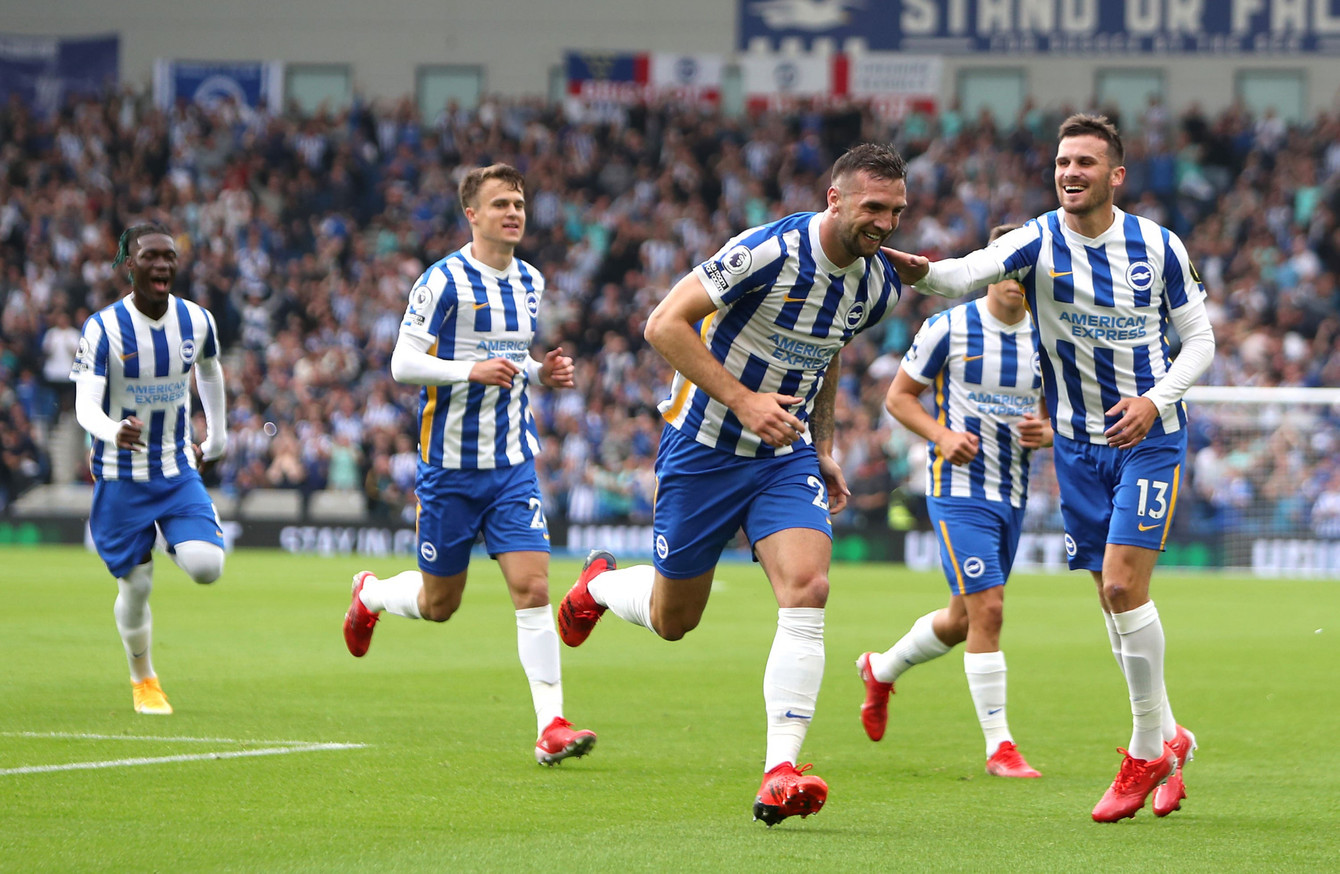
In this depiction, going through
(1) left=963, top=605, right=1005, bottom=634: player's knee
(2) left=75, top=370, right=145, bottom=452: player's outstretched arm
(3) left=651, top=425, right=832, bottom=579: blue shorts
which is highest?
(2) left=75, top=370, right=145, bottom=452: player's outstretched arm

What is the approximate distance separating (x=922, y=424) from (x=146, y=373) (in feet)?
13.0

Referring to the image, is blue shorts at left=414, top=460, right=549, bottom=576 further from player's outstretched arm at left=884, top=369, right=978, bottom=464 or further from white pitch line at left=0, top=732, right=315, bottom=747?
player's outstretched arm at left=884, top=369, right=978, bottom=464

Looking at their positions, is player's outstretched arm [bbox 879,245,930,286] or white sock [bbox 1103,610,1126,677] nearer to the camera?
player's outstretched arm [bbox 879,245,930,286]

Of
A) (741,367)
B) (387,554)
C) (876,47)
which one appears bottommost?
(387,554)

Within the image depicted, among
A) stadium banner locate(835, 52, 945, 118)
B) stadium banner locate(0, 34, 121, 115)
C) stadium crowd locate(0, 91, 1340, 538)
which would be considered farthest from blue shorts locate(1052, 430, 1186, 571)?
stadium banner locate(0, 34, 121, 115)

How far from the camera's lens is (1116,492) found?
6559 mm

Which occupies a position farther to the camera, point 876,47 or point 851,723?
point 876,47

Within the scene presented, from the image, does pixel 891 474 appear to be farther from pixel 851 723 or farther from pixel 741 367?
pixel 741 367

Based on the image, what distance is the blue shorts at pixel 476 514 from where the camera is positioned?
25.6 ft

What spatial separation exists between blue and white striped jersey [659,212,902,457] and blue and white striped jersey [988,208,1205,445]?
662 millimetres

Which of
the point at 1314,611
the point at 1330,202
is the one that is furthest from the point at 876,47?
the point at 1314,611

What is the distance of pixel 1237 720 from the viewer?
9344mm

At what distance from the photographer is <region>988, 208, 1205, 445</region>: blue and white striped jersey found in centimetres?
651

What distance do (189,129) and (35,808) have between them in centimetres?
2948
